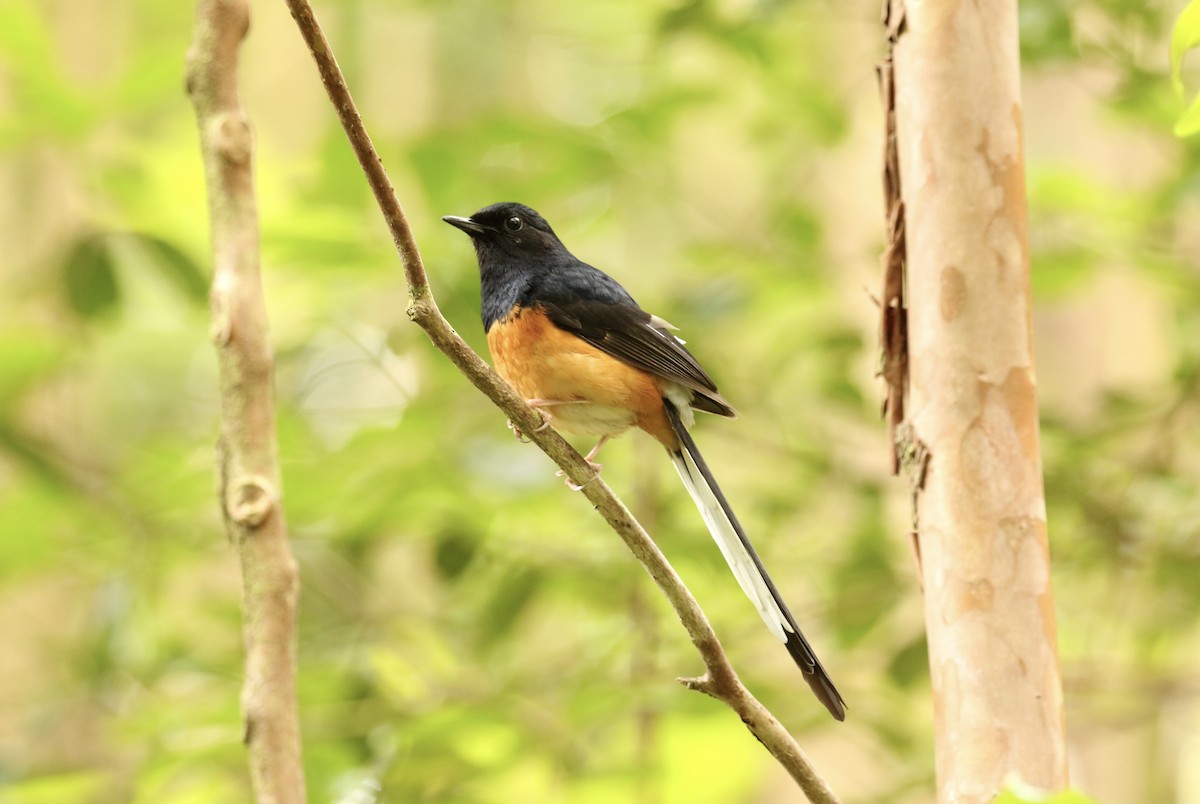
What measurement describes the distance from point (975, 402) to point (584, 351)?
113 cm

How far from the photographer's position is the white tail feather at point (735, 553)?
2.14 m

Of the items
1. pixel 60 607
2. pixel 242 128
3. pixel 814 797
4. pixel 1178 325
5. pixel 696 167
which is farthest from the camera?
pixel 696 167

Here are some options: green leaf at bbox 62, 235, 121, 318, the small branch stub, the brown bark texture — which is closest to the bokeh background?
green leaf at bbox 62, 235, 121, 318

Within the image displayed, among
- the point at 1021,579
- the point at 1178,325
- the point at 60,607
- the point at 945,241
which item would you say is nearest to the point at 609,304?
the point at 945,241

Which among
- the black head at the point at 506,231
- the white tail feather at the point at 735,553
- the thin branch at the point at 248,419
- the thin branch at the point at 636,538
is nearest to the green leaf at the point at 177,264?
the black head at the point at 506,231

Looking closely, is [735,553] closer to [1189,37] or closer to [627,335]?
[627,335]

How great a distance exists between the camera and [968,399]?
73.9 inches

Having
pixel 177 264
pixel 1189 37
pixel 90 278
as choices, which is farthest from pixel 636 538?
pixel 90 278

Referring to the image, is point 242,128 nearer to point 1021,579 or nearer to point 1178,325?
point 1021,579

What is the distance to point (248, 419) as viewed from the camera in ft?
5.92

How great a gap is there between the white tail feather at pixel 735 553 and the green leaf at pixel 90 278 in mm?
1656

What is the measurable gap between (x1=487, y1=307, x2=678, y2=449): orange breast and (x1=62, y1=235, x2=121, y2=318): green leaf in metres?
1.14

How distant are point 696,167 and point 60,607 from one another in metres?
4.69

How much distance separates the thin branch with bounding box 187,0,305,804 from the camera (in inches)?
66.2
